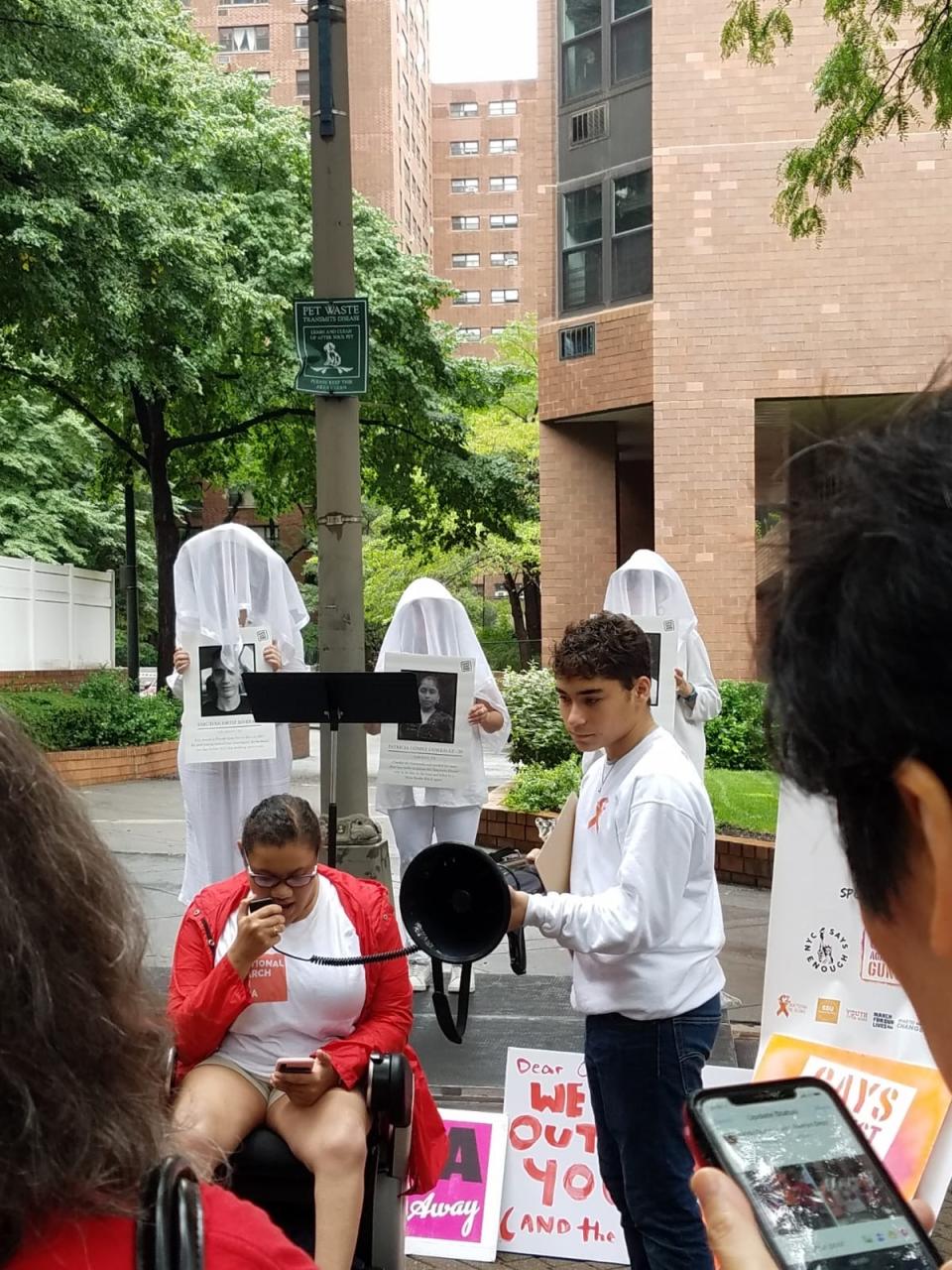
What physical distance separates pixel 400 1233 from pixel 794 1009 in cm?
154

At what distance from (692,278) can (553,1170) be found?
1550 centimetres

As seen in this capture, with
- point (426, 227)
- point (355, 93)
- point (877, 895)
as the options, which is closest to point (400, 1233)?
point (877, 895)

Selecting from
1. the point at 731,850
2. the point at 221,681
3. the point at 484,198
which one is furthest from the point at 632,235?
the point at 484,198

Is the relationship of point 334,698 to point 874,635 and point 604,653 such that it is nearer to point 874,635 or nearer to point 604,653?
point 604,653

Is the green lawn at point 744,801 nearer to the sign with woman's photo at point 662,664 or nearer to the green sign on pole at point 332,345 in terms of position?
the sign with woman's photo at point 662,664

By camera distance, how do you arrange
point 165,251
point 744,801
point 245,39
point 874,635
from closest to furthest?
1. point 874,635
2. point 744,801
3. point 165,251
4. point 245,39

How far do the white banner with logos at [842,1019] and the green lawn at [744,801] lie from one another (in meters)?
5.16

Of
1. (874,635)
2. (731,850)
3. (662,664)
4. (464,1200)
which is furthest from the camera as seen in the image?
(731,850)

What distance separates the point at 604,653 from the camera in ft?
10.5

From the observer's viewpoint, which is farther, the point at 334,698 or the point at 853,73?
the point at 853,73

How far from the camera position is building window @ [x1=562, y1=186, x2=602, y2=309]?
19.6m

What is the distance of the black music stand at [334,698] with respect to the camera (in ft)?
15.8

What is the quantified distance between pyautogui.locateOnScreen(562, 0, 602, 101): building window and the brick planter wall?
11.5 meters

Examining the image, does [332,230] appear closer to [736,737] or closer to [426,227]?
[736,737]
